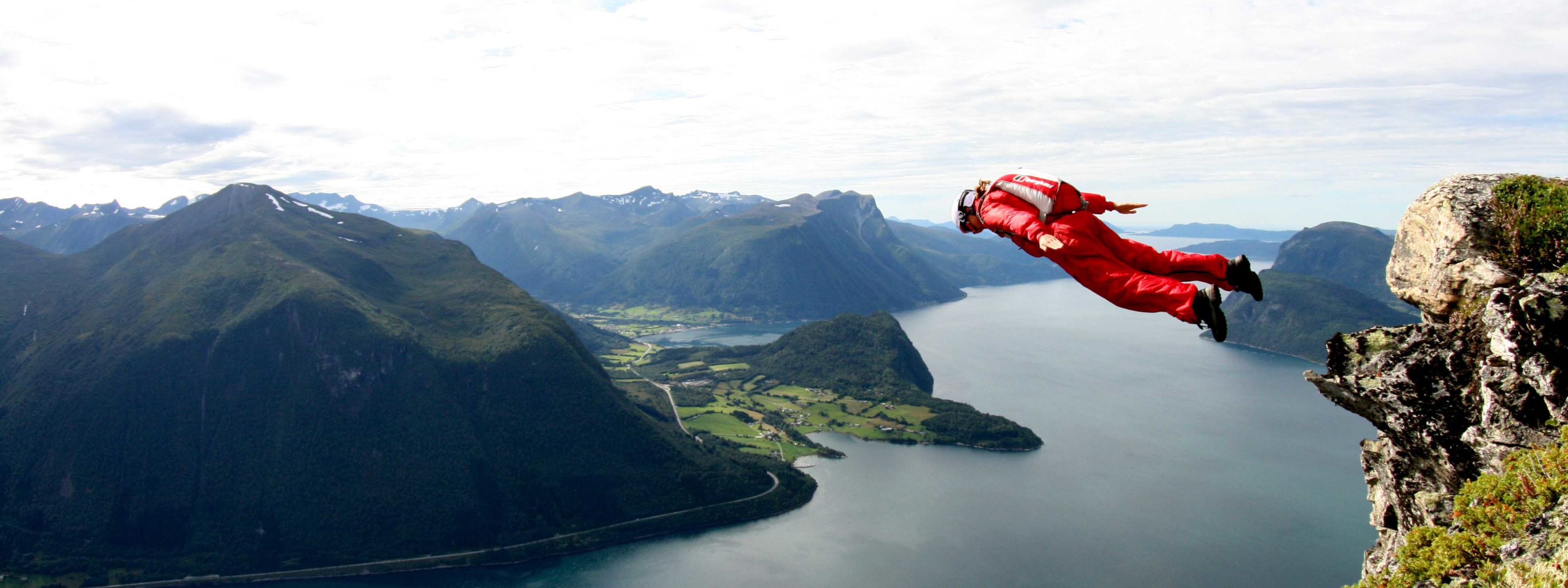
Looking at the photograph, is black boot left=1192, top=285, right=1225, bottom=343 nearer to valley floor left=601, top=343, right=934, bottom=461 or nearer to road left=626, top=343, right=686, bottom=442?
valley floor left=601, top=343, right=934, bottom=461

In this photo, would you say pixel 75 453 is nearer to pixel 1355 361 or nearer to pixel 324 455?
pixel 324 455

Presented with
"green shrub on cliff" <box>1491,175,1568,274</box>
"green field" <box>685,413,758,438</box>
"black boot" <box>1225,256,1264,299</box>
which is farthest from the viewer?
"green field" <box>685,413,758,438</box>

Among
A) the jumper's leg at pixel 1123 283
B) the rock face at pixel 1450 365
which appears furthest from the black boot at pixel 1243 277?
the rock face at pixel 1450 365

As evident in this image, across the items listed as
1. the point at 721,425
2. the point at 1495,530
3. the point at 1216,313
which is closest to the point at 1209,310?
the point at 1216,313

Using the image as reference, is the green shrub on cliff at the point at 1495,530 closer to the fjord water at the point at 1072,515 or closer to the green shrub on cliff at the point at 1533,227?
the green shrub on cliff at the point at 1533,227

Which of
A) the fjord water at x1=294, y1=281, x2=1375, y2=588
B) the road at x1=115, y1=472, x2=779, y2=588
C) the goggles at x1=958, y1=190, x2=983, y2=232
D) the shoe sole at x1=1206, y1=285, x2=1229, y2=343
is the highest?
the goggles at x1=958, y1=190, x2=983, y2=232

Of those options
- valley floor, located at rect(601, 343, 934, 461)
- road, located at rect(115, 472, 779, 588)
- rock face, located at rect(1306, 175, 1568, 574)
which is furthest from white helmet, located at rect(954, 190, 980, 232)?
valley floor, located at rect(601, 343, 934, 461)
